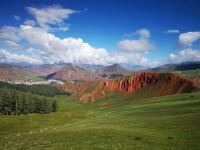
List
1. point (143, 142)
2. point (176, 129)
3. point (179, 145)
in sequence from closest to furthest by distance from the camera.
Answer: point (179, 145), point (143, 142), point (176, 129)

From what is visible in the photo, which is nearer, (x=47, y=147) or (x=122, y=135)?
(x=47, y=147)

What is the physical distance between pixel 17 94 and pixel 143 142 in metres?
147

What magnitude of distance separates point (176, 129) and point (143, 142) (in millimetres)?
12000

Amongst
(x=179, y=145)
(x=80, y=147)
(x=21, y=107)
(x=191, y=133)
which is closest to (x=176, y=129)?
(x=191, y=133)

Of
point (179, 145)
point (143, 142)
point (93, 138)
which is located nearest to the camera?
point (179, 145)

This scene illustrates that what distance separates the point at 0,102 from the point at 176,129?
460ft

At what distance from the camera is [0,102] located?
543 feet

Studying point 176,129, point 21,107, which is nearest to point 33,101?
point 21,107

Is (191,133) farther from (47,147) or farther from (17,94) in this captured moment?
(17,94)

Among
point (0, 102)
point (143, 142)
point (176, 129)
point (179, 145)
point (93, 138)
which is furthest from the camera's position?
point (0, 102)

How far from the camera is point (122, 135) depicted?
40969 millimetres

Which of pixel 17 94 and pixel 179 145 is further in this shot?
pixel 17 94

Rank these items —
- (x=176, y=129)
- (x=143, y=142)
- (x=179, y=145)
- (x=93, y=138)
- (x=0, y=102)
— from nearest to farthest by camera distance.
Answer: (x=179, y=145) < (x=143, y=142) < (x=93, y=138) < (x=176, y=129) < (x=0, y=102)

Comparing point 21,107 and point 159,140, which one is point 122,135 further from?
point 21,107
